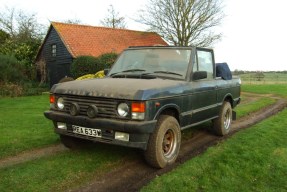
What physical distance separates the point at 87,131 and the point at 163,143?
4.32 feet

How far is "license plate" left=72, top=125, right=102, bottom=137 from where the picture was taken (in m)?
5.04

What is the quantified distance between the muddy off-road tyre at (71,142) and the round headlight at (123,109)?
1.76m

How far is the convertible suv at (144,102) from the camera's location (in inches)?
189

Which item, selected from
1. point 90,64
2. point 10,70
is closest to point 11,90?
point 10,70

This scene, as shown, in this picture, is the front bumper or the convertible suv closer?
the front bumper

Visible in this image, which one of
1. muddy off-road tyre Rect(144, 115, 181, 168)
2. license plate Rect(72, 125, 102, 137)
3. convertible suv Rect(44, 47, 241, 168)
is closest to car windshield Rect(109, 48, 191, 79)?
convertible suv Rect(44, 47, 241, 168)

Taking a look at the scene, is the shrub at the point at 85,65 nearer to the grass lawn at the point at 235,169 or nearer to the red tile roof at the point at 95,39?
the red tile roof at the point at 95,39

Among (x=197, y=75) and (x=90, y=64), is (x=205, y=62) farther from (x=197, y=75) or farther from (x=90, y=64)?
(x=90, y=64)

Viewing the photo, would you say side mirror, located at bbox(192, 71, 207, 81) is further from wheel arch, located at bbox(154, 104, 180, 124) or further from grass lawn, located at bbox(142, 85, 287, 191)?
grass lawn, located at bbox(142, 85, 287, 191)

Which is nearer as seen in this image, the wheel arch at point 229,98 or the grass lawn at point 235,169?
the grass lawn at point 235,169

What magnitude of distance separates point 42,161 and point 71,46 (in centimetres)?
1966

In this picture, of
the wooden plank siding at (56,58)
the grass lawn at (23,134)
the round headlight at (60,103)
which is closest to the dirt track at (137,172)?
the round headlight at (60,103)

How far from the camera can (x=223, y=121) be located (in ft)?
25.4

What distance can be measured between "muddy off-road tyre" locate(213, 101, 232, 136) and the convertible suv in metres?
0.51
